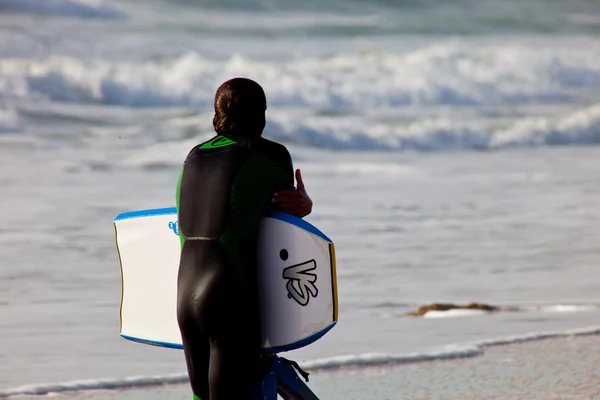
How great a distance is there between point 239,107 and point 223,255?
0.38 metres

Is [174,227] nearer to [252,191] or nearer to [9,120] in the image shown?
[252,191]

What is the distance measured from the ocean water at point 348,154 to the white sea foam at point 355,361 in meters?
0.02

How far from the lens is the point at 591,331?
18.0ft

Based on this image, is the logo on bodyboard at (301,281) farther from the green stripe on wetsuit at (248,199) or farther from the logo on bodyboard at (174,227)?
the logo on bodyboard at (174,227)

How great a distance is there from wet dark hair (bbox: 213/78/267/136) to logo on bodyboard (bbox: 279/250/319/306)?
34cm

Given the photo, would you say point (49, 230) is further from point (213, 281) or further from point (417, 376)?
point (213, 281)

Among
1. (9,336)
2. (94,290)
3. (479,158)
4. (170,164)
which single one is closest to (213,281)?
(9,336)

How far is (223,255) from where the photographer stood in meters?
2.72

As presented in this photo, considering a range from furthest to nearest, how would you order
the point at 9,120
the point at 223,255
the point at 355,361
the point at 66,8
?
the point at 66,8 < the point at 9,120 < the point at 355,361 < the point at 223,255

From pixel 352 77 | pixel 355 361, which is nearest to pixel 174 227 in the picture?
pixel 355 361

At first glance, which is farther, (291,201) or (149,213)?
(149,213)

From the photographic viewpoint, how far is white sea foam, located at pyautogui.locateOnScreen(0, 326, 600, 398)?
15.0ft

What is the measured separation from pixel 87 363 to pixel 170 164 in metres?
6.41

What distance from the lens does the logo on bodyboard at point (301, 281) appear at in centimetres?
287
